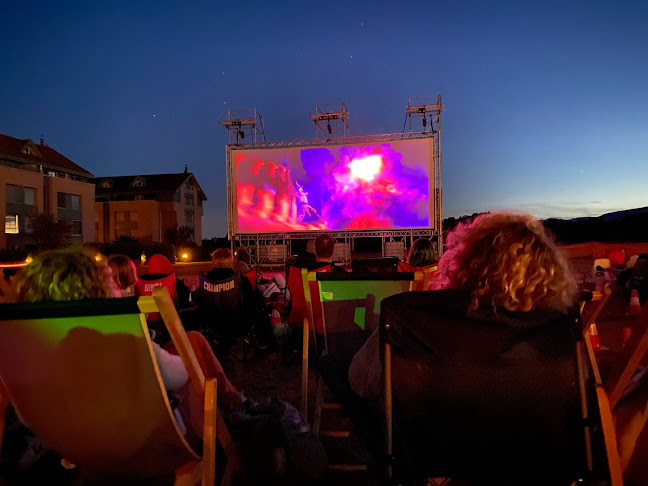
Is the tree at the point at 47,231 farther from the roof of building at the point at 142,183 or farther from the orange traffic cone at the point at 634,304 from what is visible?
the orange traffic cone at the point at 634,304

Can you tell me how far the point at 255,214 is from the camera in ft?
44.8

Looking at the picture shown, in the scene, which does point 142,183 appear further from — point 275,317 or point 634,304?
point 634,304

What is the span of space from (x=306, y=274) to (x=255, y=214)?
38.6 feet

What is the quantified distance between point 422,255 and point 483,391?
2588 millimetres

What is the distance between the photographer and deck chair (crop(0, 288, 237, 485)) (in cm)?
128

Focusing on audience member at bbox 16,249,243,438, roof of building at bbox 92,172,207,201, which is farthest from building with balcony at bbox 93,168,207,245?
audience member at bbox 16,249,243,438

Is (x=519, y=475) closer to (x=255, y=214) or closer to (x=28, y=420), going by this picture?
(x=28, y=420)

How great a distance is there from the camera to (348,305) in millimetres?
2199

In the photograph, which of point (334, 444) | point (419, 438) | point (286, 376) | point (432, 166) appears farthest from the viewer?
point (432, 166)

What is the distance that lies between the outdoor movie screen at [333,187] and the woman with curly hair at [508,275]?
37.6ft

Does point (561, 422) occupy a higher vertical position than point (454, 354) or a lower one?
lower

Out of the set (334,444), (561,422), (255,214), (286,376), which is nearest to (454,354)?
(561,422)

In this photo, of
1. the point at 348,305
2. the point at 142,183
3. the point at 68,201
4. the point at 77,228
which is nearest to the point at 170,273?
the point at 348,305

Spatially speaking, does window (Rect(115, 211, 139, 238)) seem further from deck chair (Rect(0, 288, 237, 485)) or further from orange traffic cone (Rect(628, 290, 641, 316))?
deck chair (Rect(0, 288, 237, 485))
